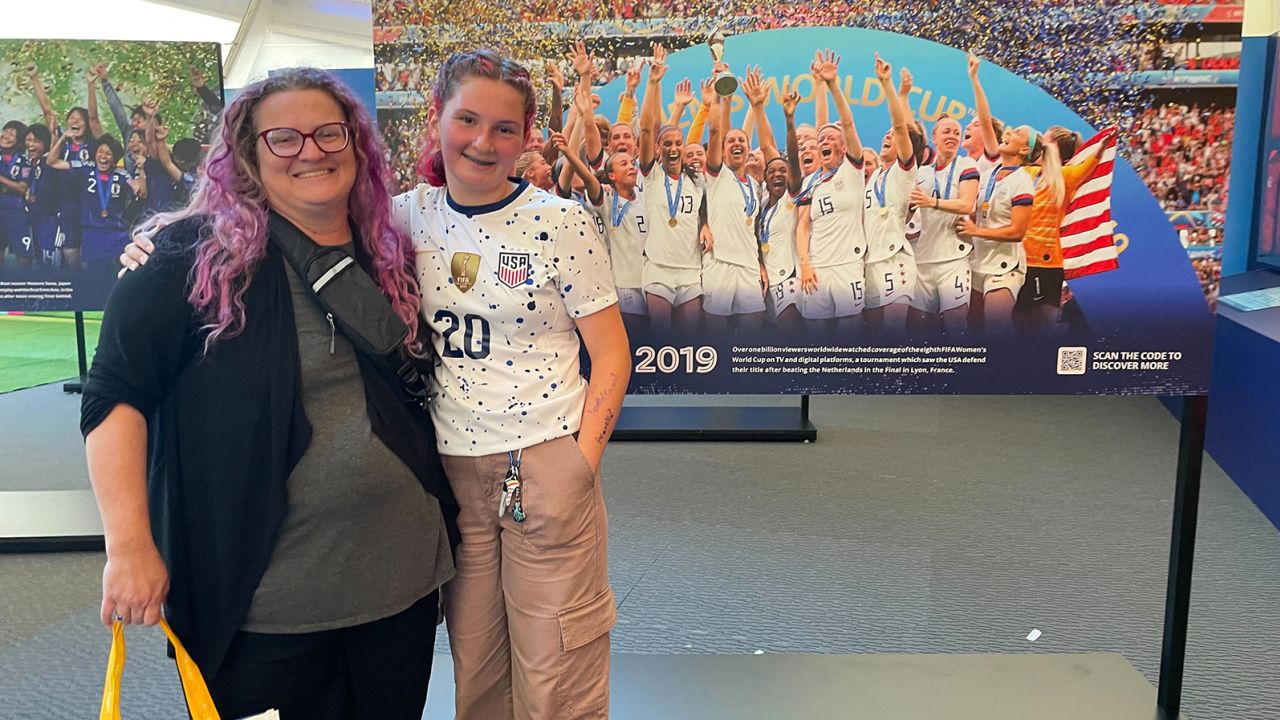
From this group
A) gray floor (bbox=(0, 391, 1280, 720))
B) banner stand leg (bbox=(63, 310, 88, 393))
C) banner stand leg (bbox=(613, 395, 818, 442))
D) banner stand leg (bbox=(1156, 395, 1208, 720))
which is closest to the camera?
banner stand leg (bbox=(1156, 395, 1208, 720))

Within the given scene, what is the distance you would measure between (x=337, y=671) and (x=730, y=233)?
1.18m

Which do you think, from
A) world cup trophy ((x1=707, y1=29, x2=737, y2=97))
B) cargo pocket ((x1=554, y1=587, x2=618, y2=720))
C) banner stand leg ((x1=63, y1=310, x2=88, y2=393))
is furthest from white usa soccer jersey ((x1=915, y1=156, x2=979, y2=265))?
banner stand leg ((x1=63, y1=310, x2=88, y2=393))

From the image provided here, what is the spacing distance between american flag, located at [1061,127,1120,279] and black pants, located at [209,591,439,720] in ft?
5.02

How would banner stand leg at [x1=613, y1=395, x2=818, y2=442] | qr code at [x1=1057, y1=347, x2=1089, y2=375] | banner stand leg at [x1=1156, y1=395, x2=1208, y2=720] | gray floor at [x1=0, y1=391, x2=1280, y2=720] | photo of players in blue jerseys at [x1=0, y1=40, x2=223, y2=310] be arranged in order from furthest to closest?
1. banner stand leg at [x1=613, y1=395, x2=818, y2=442]
2. photo of players in blue jerseys at [x1=0, y1=40, x2=223, y2=310]
3. gray floor at [x1=0, y1=391, x2=1280, y2=720]
4. banner stand leg at [x1=1156, y1=395, x2=1208, y2=720]
5. qr code at [x1=1057, y1=347, x2=1089, y2=375]

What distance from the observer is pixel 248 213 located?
131 centimetres

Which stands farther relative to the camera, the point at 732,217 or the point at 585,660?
the point at 732,217

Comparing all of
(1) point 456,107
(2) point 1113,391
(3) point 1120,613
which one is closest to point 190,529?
(1) point 456,107

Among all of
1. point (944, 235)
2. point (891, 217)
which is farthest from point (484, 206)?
point (944, 235)

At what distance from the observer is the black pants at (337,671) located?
4.50 feet

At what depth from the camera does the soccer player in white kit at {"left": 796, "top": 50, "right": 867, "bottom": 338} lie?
6.36 ft

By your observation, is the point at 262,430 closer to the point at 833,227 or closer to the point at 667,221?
the point at 667,221

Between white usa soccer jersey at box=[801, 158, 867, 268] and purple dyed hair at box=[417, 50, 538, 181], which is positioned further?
white usa soccer jersey at box=[801, 158, 867, 268]

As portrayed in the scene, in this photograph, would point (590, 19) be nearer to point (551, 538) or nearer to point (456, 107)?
point (456, 107)

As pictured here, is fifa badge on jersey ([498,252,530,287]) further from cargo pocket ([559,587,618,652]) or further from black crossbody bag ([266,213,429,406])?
cargo pocket ([559,587,618,652])
